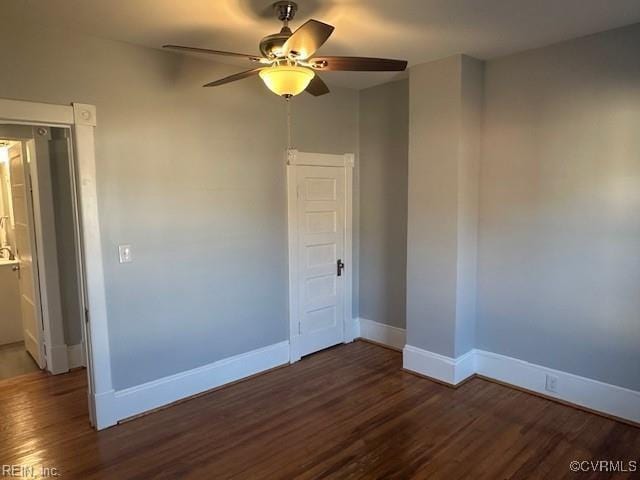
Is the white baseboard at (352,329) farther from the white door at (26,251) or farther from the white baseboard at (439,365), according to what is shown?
the white door at (26,251)

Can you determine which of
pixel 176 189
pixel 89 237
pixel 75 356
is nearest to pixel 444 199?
pixel 176 189

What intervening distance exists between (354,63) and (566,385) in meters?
2.87

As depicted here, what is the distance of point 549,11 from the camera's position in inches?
99.7

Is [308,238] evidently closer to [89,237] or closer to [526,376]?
[89,237]

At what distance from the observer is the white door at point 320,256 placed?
421 cm

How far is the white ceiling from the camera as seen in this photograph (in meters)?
2.37

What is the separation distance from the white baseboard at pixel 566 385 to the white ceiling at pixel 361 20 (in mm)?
2490

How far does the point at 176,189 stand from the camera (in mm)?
3291

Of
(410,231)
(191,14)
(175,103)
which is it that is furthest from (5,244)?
(410,231)

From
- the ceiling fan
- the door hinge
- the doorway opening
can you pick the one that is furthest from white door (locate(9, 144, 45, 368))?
the door hinge

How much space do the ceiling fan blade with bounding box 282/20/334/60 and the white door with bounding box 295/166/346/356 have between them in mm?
2110

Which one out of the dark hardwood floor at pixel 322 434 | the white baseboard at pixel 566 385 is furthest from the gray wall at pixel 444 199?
the dark hardwood floor at pixel 322 434

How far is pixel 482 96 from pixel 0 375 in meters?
4.97

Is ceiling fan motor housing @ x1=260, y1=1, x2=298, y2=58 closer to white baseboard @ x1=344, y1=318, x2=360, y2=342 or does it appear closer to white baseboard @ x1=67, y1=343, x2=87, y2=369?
white baseboard @ x1=344, y1=318, x2=360, y2=342
